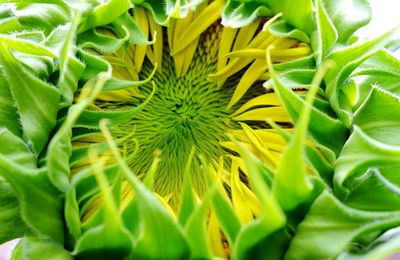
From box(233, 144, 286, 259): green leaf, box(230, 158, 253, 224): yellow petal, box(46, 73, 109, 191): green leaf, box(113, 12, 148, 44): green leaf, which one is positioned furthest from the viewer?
box(113, 12, 148, 44): green leaf

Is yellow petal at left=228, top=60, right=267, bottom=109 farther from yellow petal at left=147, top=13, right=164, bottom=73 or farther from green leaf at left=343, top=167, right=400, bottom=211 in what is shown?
green leaf at left=343, top=167, right=400, bottom=211

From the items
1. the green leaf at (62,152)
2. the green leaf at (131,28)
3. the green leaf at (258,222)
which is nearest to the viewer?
the green leaf at (258,222)

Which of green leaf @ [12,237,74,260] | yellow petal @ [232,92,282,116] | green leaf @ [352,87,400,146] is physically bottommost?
green leaf @ [12,237,74,260]

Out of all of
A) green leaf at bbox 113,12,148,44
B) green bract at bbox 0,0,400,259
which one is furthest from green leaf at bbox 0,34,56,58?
green leaf at bbox 113,12,148,44

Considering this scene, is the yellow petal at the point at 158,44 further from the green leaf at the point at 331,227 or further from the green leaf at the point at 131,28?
the green leaf at the point at 331,227

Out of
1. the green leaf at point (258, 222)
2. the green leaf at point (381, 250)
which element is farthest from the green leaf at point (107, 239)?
the green leaf at point (381, 250)

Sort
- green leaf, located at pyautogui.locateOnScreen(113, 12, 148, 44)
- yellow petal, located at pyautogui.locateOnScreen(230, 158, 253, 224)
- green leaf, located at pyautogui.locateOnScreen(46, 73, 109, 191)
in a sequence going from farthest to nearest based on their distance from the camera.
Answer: green leaf, located at pyautogui.locateOnScreen(113, 12, 148, 44) → yellow petal, located at pyautogui.locateOnScreen(230, 158, 253, 224) → green leaf, located at pyautogui.locateOnScreen(46, 73, 109, 191)

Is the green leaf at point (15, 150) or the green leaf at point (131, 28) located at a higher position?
the green leaf at point (131, 28)

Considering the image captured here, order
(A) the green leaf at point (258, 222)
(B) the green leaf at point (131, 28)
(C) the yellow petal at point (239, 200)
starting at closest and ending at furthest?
1. (A) the green leaf at point (258, 222)
2. (C) the yellow petal at point (239, 200)
3. (B) the green leaf at point (131, 28)
